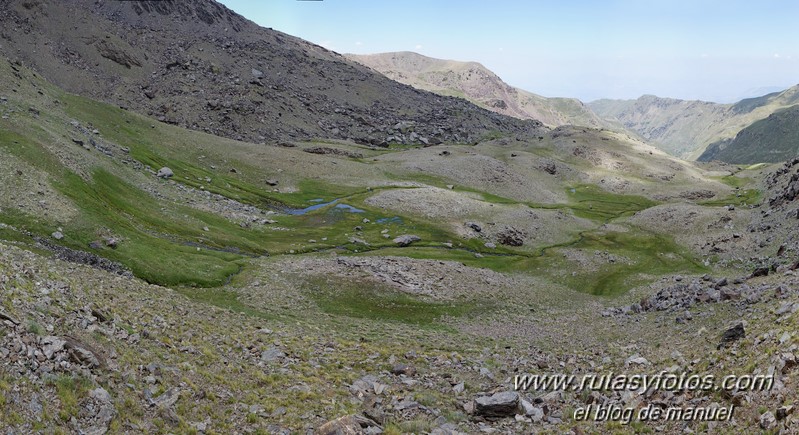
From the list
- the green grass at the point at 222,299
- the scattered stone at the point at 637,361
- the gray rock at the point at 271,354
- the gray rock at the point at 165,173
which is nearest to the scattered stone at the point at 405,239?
the green grass at the point at 222,299

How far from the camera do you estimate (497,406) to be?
28.0 m

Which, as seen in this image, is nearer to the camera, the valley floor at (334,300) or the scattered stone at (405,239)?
the valley floor at (334,300)

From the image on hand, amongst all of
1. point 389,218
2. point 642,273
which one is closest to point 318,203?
point 389,218

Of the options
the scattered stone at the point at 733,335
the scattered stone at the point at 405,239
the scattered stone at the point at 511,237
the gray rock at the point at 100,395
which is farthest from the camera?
the scattered stone at the point at 511,237

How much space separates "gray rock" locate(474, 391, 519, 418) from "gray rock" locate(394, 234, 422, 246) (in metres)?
64.8

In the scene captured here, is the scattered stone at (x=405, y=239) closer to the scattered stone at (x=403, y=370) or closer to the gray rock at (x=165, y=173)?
the gray rock at (x=165, y=173)

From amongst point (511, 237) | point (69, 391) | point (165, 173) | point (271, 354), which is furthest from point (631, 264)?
point (165, 173)

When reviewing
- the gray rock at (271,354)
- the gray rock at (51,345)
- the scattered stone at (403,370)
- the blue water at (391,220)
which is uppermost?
the gray rock at (51,345)

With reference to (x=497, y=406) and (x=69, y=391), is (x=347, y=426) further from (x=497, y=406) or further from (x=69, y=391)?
(x=69, y=391)

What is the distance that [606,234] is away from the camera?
367ft

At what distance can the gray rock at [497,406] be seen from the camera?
27.9 metres

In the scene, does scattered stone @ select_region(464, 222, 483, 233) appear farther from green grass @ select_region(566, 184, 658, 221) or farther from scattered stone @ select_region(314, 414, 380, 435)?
scattered stone @ select_region(314, 414, 380, 435)

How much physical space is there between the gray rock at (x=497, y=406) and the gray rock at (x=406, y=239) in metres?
64.8

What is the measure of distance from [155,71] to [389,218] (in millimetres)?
145557
